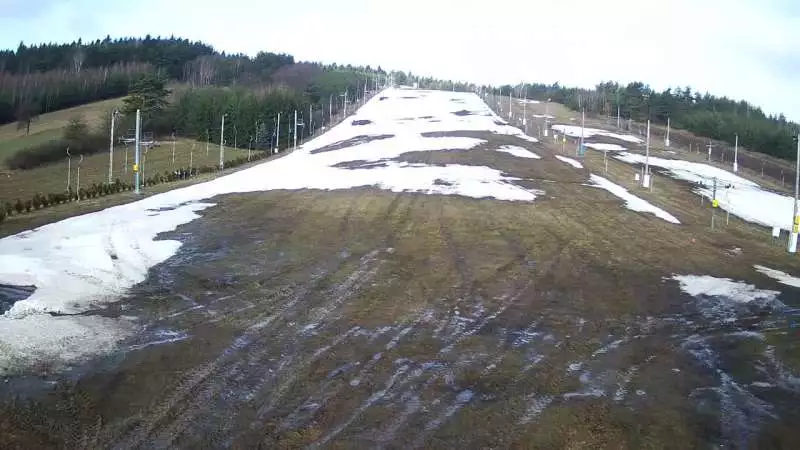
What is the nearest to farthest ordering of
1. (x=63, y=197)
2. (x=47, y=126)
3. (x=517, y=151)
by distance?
(x=63, y=197)
(x=517, y=151)
(x=47, y=126)

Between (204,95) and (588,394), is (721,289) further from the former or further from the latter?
(204,95)

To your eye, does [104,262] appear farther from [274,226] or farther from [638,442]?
[638,442]

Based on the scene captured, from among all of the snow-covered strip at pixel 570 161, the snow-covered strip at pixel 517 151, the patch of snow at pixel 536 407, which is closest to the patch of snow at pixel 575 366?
the patch of snow at pixel 536 407

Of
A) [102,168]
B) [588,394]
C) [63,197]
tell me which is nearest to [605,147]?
[102,168]

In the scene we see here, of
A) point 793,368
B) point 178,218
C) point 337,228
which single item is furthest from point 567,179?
point 793,368

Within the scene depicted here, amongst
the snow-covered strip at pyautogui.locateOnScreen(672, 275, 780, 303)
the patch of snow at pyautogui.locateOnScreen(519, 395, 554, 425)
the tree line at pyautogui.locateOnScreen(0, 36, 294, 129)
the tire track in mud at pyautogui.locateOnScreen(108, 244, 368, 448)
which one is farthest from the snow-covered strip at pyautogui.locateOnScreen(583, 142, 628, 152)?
the tree line at pyautogui.locateOnScreen(0, 36, 294, 129)

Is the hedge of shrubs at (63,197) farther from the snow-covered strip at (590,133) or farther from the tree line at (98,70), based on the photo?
the tree line at (98,70)

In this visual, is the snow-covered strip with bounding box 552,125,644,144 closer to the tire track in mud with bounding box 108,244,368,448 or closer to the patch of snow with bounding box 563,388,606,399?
the patch of snow with bounding box 563,388,606,399
